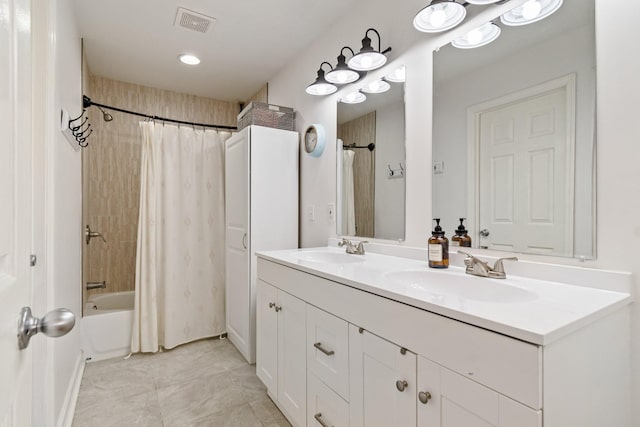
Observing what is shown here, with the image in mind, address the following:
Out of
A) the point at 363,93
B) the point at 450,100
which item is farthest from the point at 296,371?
the point at 363,93

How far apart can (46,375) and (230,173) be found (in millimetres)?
1727

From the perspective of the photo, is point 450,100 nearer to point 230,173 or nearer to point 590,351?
point 590,351

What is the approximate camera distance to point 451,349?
2.70 feet

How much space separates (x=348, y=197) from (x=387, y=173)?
376 mm

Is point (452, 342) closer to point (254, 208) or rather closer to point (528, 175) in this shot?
point (528, 175)

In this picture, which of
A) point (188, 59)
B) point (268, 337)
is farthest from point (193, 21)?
point (268, 337)

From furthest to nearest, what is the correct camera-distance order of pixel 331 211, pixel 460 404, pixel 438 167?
pixel 331 211 < pixel 438 167 < pixel 460 404

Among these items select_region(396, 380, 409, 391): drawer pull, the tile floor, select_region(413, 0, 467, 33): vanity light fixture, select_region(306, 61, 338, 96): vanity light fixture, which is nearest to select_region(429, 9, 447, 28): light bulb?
select_region(413, 0, 467, 33): vanity light fixture

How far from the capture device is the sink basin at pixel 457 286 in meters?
1.03

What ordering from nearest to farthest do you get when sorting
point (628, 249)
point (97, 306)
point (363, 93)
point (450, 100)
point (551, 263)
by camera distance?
point (628, 249), point (551, 263), point (450, 100), point (363, 93), point (97, 306)

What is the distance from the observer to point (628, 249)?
38.0 inches

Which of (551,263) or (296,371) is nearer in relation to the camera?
(551,263)

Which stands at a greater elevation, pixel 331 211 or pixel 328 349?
pixel 331 211

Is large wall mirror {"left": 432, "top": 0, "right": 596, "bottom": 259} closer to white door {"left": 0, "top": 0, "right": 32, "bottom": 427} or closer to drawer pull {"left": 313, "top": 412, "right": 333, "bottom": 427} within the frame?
drawer pull {"left": 313, "top": 412, "right": 333, "bottom": 427}
